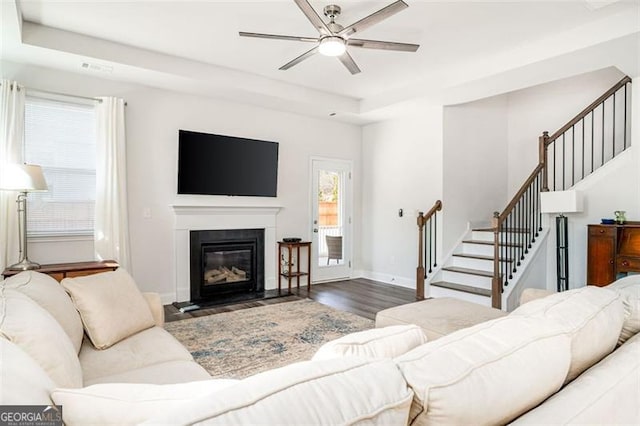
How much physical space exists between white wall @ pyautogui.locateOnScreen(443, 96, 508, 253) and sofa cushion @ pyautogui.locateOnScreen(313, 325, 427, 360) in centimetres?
479

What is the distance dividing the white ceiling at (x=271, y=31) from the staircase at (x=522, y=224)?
1760mm

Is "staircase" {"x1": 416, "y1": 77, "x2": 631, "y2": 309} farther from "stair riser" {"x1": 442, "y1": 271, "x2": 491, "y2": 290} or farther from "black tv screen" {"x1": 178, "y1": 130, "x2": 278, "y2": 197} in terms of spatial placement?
"black tv screen" {"x1": 178, "y1": 130, "x2": 278, "y2": 197}

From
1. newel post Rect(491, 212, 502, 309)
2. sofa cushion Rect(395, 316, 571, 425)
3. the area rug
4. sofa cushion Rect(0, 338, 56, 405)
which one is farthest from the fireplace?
sofa cushion Rect(395, 316, 571, 425)

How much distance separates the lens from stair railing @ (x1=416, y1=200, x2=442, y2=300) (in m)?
5.40

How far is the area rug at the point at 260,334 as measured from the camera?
2.99 metres

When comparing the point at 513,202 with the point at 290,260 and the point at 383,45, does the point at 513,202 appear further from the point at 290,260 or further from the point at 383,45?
the point at 290,260

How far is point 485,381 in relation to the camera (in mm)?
791

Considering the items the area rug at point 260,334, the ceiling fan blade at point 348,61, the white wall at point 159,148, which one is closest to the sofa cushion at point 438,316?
the area rug at point 260,334

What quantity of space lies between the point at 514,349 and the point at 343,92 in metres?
5.19

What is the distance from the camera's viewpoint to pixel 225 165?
528cm

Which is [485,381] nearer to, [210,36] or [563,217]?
[210,36]

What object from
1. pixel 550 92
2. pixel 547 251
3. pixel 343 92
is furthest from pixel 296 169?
pixel 550 92

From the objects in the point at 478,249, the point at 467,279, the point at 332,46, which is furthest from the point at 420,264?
the point at 332,46
